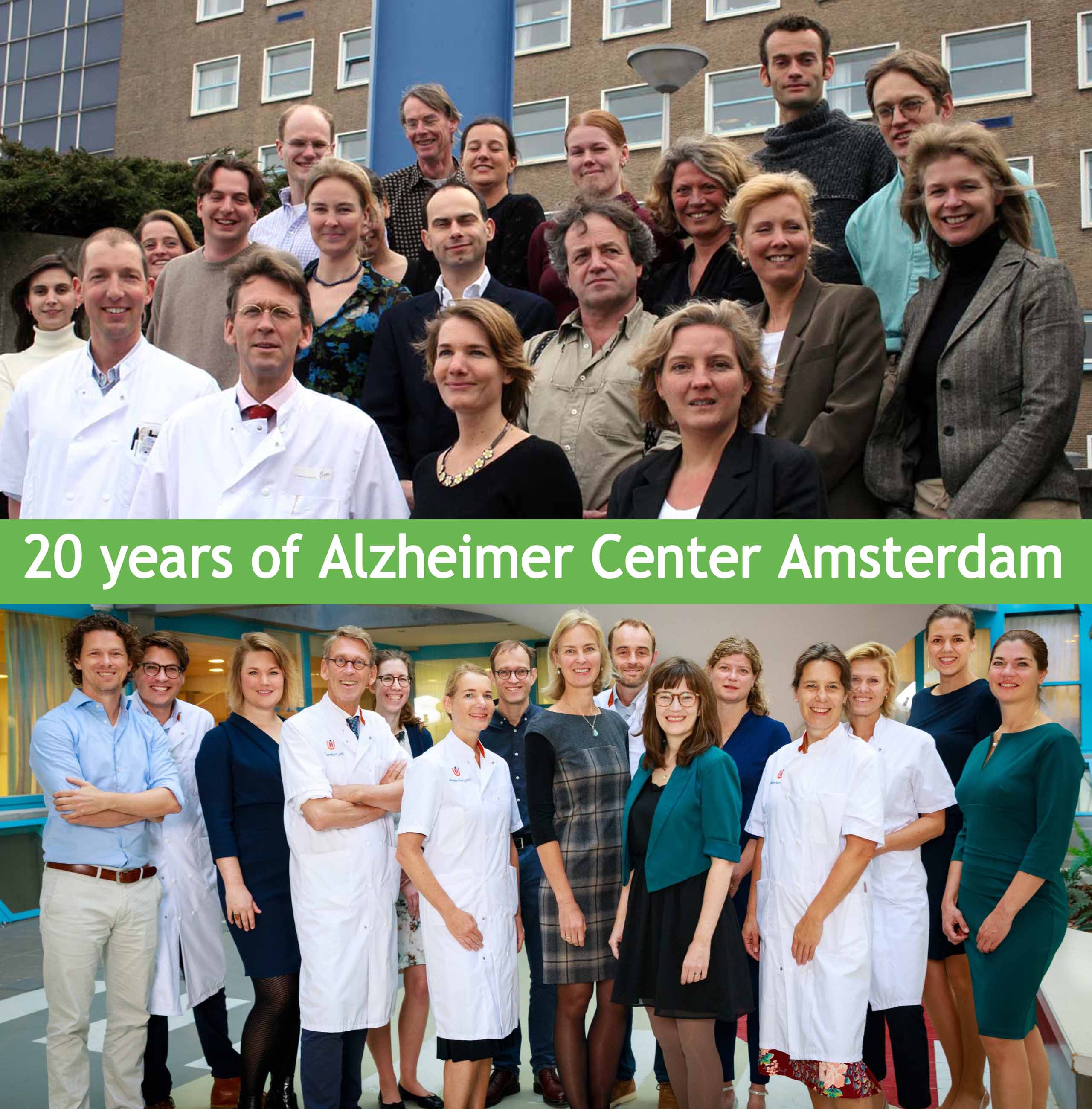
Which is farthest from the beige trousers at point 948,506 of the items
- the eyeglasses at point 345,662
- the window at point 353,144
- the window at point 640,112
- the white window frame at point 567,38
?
the window at point 353,144

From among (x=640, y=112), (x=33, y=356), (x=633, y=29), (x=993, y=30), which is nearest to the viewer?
(x=33, y=356)

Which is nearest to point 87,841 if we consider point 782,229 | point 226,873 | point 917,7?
point 226,873

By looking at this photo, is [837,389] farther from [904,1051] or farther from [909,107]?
[904,1051]

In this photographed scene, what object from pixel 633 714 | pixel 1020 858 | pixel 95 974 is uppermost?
pixel 633 714

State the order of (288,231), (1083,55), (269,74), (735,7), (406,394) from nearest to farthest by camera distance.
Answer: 1. (406,394)
2. (288,231)
3. (1083,55)
4. (735,7)
5. (269,74)

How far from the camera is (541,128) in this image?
22.9 metres

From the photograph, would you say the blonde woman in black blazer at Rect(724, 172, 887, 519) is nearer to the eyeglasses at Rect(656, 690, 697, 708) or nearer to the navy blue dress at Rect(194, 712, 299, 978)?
the eyeglasses at Rect(656, 690, 697, 708)

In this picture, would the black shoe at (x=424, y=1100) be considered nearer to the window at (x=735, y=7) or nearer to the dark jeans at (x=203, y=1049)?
the dark jeans at (x=203, y=1049)

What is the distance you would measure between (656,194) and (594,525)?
1528 mm

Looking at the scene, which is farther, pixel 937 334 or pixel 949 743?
pixel 949 743

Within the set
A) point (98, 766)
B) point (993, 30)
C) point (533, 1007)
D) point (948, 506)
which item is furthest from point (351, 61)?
point (948, 506)

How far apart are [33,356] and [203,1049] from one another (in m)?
2.44

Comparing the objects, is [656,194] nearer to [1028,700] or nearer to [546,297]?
[546,297]

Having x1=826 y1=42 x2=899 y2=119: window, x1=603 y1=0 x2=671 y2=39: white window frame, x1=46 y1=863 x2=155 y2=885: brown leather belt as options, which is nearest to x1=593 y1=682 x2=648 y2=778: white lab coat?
x1=46 y1=863 x2=155 y2=885: brown leather belt
